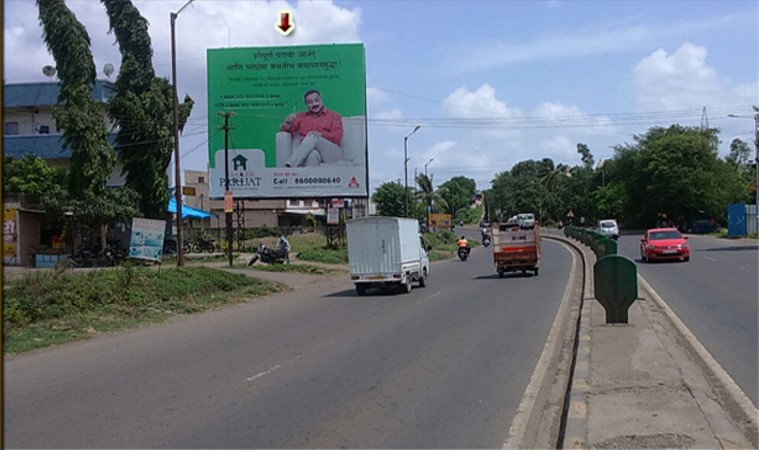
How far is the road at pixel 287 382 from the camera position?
749 cm

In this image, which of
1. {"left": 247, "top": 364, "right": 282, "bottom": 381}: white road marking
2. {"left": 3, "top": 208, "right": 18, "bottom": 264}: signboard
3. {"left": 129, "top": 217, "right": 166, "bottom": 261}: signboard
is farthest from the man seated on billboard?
{"left": 247, "top": 364, "right": 282, "bottom": 381}: white road marking

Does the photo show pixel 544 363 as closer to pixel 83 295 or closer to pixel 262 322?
pixel 262 322

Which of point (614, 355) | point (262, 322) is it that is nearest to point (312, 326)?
point (262, 322)

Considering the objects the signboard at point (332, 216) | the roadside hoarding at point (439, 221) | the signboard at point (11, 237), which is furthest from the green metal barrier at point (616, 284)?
the roadside hoarding at point (439, 221)

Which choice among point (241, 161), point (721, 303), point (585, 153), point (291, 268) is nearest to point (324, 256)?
point (291, 268)

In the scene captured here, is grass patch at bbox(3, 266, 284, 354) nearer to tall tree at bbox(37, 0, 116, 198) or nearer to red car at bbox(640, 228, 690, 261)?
tall tree at bbox(37, 0, 116, 198)

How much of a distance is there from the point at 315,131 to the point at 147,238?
19.3 m

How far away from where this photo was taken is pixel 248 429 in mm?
7645

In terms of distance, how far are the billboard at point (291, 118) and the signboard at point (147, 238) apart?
18.8 meters

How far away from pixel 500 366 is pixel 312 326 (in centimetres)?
608

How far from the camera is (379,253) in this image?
24.5 metres

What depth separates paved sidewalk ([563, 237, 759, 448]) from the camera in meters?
6.79

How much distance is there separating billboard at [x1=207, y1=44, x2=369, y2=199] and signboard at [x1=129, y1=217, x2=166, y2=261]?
61.5ft

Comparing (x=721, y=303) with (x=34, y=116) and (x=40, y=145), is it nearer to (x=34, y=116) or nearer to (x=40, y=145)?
(x=40, y=145)
